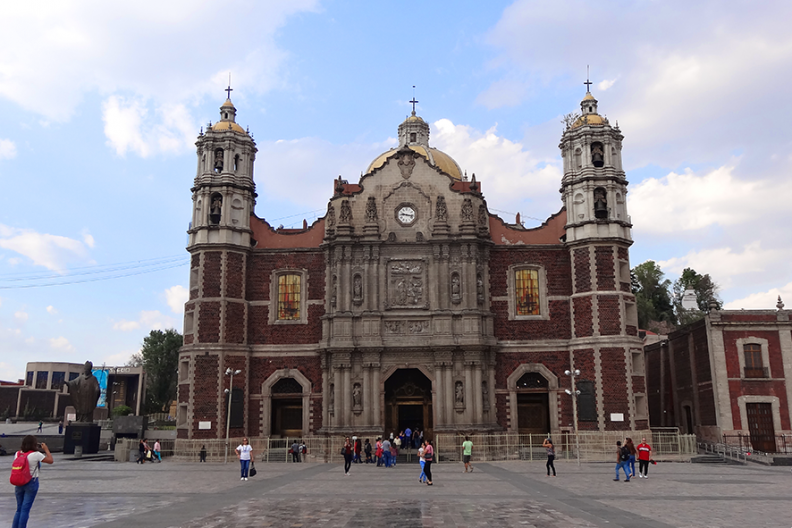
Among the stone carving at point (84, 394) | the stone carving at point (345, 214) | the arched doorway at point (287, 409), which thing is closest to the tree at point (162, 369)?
the stone carving at point (84, 394)

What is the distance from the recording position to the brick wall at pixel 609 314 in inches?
1495

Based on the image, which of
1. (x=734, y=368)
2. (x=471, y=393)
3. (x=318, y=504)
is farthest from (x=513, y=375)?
(x=318, y=504)

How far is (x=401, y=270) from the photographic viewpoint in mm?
39969

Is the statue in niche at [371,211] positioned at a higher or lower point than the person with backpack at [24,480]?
higher

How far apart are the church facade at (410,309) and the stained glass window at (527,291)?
8cm

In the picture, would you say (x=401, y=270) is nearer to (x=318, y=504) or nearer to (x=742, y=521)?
(x=318, y=504)

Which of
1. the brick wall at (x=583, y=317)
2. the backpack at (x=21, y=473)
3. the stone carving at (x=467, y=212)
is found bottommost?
the backpack at (x=21, y=473)

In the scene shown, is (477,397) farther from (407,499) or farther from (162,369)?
(162,369)

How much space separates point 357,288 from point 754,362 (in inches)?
872

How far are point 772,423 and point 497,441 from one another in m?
14.8

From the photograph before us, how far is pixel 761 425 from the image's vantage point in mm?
37938

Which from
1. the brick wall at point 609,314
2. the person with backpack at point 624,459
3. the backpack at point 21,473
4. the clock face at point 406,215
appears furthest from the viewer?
the clock face at point 406,215

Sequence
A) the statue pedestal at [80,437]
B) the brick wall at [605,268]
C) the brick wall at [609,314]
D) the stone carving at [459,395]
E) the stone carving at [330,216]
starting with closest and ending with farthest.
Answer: the stone carving at [459,395], the brick wall at [609,314], the statue pedestal at [80,437], the brick wall at [605,268], the stone carving at [330,216]

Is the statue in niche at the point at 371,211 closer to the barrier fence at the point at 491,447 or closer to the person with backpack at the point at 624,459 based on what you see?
the barrier fence at the point at 491,447
